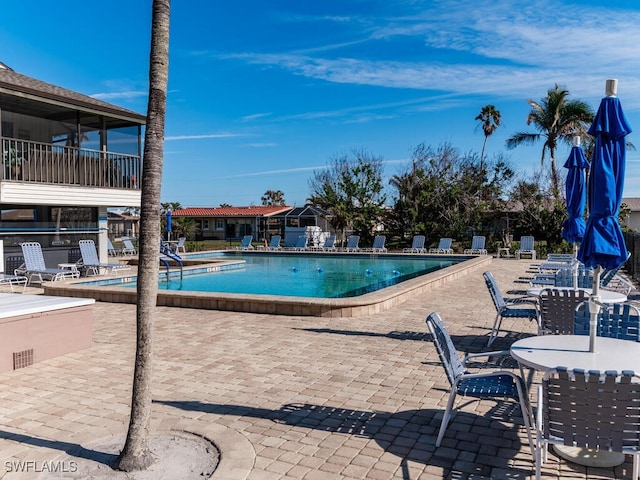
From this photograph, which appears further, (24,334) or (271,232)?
(271,232)

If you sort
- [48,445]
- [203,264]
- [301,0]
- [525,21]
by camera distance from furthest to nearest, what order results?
[203,264] < [301,0] < [525,21] < [48,445]

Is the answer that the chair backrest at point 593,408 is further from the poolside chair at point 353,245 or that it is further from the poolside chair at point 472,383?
the poolside chair at point 353,245

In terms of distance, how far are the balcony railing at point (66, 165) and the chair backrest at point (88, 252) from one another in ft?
6.25

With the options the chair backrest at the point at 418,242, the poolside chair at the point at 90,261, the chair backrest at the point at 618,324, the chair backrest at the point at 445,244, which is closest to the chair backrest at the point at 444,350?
the chair backrest at the point at 618,324

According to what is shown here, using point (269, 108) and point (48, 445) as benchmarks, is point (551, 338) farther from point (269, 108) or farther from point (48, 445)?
point (269, 108)

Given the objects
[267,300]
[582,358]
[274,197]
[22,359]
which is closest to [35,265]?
[267,300]

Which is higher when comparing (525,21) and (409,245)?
(525,21)

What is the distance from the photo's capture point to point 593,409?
2.95m

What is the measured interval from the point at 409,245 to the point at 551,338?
26306 millimetres

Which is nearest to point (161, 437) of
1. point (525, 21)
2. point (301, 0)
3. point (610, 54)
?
point (525, 21)

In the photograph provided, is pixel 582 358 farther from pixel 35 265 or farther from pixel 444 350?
pixel 35 265

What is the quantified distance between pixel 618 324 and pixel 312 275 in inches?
558

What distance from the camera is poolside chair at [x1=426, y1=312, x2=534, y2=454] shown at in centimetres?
375

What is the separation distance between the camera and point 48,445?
12.9 feet
